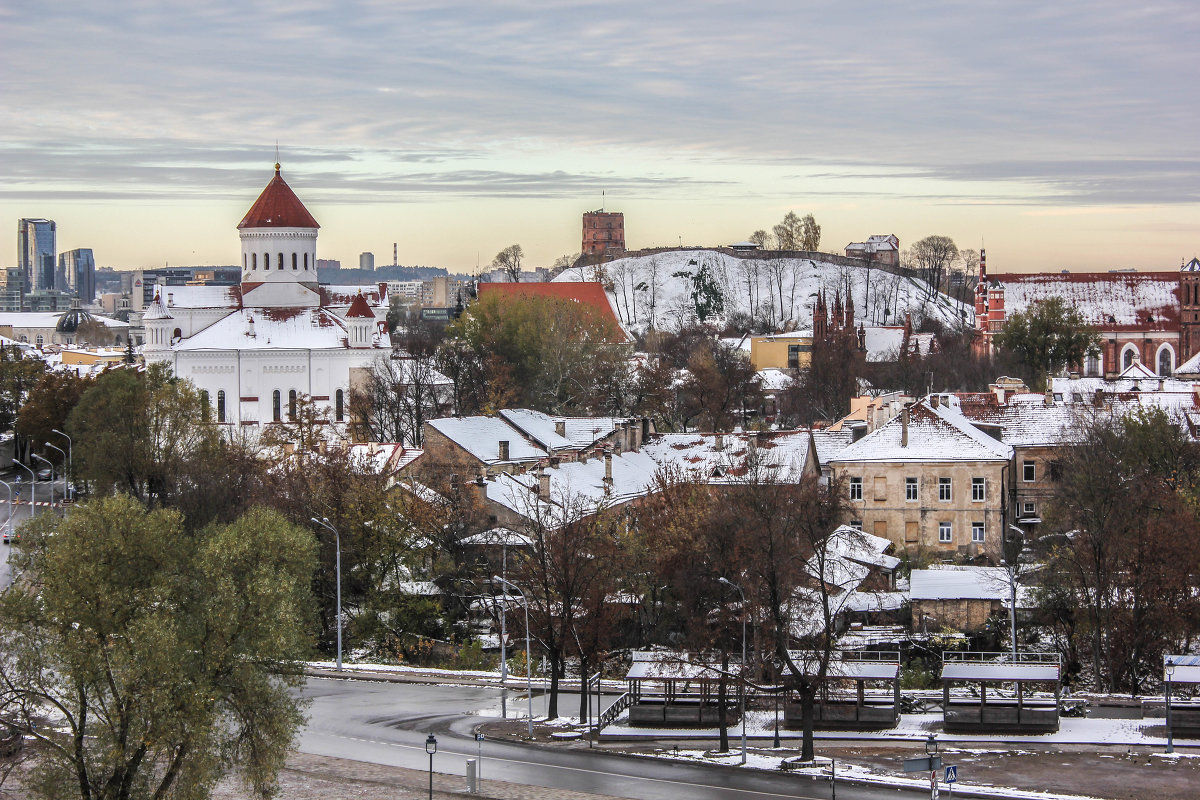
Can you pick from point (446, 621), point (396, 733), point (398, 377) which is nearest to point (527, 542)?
point (446, 621)

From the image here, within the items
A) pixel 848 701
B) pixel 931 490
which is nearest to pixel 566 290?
pixel 931 490

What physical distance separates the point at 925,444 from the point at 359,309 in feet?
148

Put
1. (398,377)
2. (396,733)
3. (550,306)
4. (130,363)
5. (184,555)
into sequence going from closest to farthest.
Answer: (184,555)
(396,733)
(398,377)
(130,363)
(550,306)

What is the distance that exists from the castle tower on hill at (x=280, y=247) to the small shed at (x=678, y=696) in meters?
66.7

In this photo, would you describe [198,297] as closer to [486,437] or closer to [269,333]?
[269,333]

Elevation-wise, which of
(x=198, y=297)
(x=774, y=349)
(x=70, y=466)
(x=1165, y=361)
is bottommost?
(x=70, y=466)

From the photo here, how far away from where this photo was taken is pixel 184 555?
30.2 metres

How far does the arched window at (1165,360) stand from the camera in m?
125

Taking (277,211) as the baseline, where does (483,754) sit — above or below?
below

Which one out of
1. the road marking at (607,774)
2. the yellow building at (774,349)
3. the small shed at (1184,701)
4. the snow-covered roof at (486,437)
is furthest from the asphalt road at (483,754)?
the yellow building at (774,349)

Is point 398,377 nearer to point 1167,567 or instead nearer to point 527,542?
point 527,542

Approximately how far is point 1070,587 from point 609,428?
30.6 meters

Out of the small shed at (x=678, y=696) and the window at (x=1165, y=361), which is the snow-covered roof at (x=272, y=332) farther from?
the window at (x=1165, y=361)

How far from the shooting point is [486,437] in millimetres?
66062
